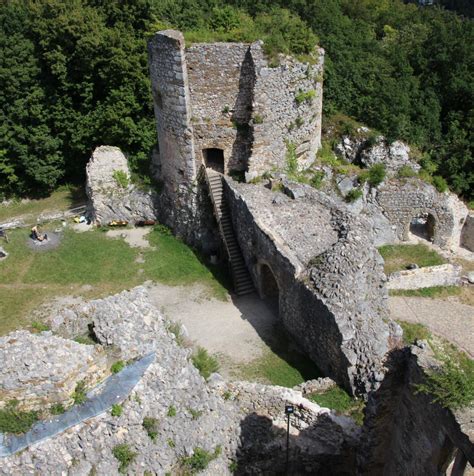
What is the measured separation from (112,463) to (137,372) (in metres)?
1.34

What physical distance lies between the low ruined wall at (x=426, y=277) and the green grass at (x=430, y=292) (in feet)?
0.38

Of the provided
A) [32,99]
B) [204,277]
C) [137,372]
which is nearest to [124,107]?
[32,99]

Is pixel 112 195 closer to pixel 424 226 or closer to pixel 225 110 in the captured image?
pixel 225 110

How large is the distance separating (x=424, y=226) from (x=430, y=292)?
4.24m

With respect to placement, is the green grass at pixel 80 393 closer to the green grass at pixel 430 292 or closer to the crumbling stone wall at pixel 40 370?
the crumbling stone wall at pixel 40 370

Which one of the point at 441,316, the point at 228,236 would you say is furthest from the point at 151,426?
the point at 441,316

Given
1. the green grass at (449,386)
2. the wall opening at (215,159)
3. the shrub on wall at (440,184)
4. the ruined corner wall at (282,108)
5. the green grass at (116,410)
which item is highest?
the ruined corner wall at (282,108)

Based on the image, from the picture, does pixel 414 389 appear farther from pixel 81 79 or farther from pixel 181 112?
pixel 81 79

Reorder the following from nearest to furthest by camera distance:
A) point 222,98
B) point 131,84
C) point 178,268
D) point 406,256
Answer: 1. point 222,98
2. point 178,268
3. point 406,256
4. point 131,84

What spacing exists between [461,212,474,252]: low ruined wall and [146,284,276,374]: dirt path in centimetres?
794

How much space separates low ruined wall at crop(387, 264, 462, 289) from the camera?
15.2 m

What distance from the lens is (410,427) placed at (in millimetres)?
8008

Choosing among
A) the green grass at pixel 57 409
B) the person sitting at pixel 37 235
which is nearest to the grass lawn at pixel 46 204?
the person sitting at pixel 37 235

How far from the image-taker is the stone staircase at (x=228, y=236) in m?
15.5
